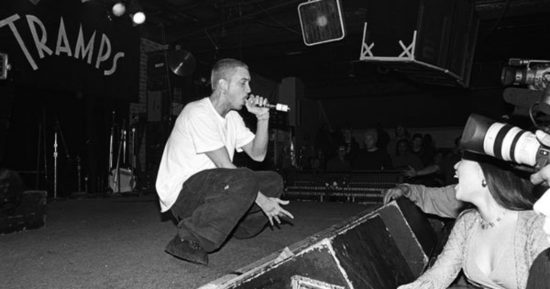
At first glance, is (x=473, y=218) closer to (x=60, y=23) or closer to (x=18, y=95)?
(x=60, y=23)

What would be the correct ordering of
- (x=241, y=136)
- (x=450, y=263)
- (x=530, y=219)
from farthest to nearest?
1. (x=241, y=136)
2. (x=450, y=263)
3. (x=530, y=219)

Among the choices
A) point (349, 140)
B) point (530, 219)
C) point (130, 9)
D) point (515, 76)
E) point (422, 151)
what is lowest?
point (349, 140)

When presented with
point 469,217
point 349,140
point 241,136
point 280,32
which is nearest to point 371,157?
point 280,32

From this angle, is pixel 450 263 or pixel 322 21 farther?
pixel 322 21

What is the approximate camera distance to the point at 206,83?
28.6ft

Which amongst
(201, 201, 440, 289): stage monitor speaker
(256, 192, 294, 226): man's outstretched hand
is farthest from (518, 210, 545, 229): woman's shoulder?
(256, 192, 294, 226): man's outstretched hand

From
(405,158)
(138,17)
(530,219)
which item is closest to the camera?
(530,219)

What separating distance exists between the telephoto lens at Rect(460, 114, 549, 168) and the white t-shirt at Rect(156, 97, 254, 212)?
1.41 m

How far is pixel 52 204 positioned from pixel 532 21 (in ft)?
26.8

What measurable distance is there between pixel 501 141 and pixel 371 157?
5239 millimetres

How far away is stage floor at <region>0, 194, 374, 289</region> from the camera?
2059 millimetres

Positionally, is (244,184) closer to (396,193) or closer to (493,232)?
(396,193)

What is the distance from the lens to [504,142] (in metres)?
1.23

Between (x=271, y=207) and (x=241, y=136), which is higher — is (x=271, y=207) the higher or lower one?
the lower one
